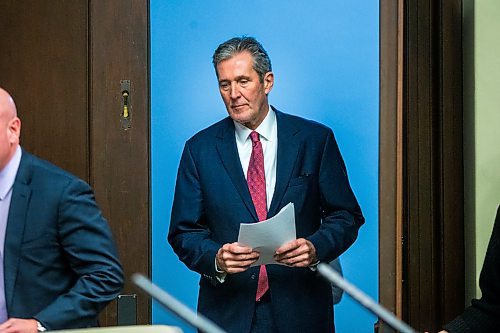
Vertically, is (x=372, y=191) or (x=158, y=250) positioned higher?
(x=372, y=191)

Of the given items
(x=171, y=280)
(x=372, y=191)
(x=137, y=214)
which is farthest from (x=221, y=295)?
(x=372, y=191)

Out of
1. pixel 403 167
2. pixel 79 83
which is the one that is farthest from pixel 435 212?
pixel 79 83

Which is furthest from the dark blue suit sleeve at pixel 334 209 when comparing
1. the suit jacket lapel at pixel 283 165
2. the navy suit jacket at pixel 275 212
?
the suit jacket lapel at pixel 283 165

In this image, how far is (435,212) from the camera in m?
3.55

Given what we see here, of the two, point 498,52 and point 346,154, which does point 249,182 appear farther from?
point 498,52

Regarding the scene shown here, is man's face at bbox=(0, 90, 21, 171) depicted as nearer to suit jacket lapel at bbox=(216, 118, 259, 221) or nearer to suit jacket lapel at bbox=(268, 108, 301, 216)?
suit jacket lapel at bbox=(216, 118, 259, 221)

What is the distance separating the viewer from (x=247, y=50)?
11.2 feet

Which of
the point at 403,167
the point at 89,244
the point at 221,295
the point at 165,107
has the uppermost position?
the point at 165,107

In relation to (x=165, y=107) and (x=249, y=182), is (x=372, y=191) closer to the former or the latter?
(x=249, y=182)

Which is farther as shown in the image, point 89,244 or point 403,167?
point 403,167

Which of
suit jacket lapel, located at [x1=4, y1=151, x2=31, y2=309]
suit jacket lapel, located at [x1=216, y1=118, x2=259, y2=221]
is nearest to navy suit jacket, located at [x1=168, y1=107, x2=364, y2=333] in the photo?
suit jacket lapel, located at [x1=216, y1=118, x2=259, y2=221]

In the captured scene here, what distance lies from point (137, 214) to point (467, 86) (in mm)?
1282

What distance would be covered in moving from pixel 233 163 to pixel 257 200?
0.15m

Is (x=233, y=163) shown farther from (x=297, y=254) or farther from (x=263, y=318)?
(x=263, y=318)
